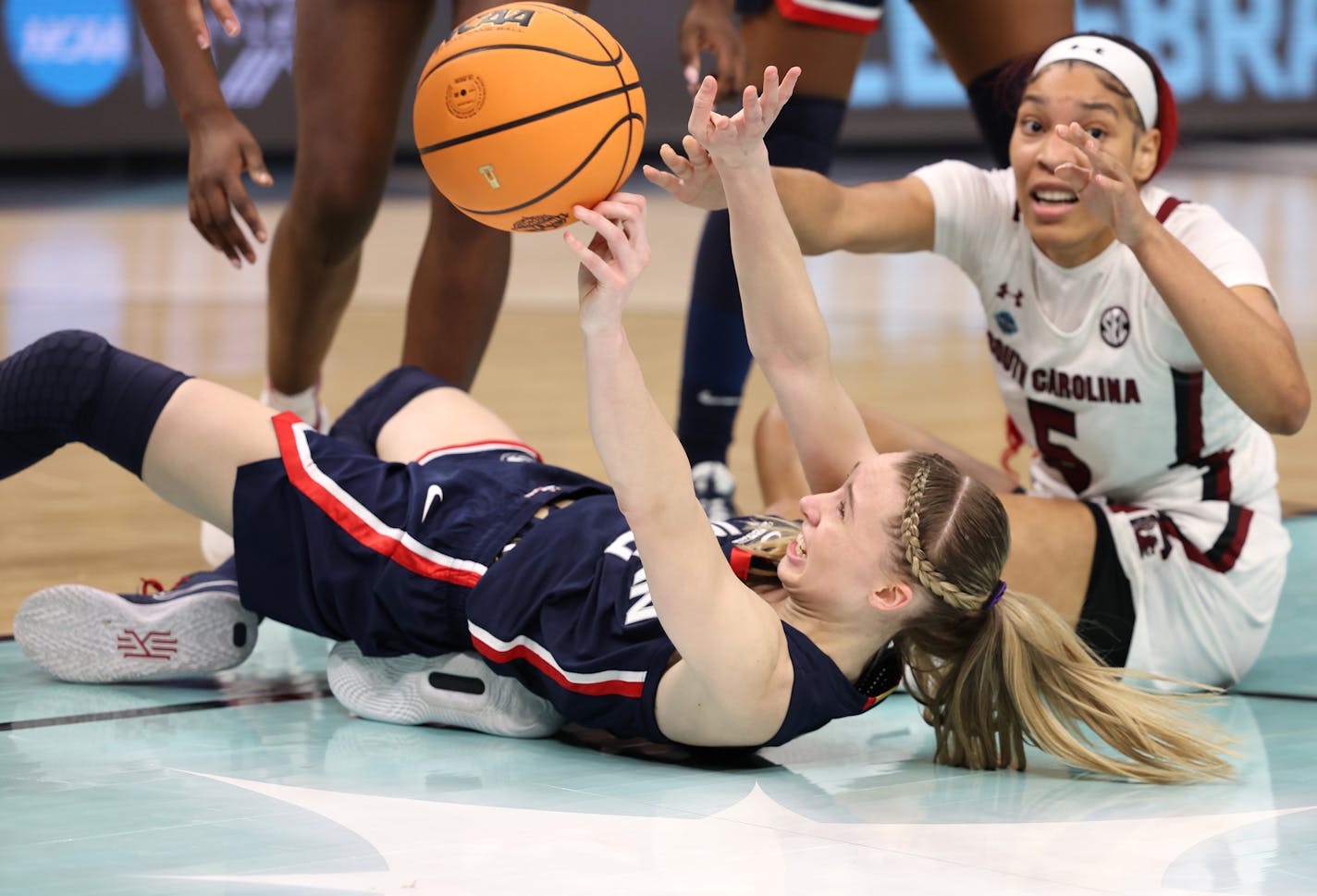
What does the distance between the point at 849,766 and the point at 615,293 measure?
0.95 meters

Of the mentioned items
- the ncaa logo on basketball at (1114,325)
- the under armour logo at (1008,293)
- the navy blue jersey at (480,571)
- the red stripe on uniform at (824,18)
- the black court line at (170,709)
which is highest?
the red stripe on uniform at (824,18)

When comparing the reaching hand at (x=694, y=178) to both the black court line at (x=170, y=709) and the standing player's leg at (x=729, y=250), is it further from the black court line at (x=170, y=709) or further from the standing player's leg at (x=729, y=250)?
the standing player's leg at (x=729, y=250)

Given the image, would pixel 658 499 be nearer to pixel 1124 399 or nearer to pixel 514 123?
pixel 514 123

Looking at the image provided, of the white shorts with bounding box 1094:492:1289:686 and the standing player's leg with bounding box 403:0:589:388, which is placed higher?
the standing player's leg with bounding box 403:0:589:388

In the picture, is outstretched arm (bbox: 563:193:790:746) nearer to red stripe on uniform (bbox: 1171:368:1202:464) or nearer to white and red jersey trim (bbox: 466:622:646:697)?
white and red jersey trim (bbox: 466:622:646:697)

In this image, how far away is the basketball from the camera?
9.12 feet

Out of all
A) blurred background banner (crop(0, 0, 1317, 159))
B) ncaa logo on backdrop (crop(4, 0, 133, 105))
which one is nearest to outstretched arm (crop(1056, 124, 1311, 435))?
blurred background banner (crop(0, 0, 1317, 159))

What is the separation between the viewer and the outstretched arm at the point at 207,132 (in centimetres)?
364

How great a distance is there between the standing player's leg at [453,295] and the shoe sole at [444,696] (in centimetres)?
130

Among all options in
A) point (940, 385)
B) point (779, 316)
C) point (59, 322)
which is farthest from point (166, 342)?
point (779, 316)

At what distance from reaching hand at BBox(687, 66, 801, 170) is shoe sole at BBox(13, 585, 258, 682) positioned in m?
1.23

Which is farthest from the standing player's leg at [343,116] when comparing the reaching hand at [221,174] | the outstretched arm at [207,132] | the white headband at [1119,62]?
the white headband at [1119,62]

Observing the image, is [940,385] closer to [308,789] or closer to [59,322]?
[59,322]

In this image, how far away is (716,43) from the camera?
12.9 feet
